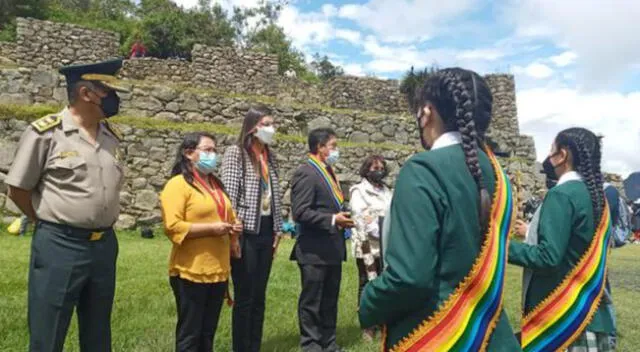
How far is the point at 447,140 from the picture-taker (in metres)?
1.92

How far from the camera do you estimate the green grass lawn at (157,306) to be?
4266mm

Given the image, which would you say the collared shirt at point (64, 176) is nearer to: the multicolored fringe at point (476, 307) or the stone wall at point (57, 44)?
the multicolored fringe at point (476, 307)

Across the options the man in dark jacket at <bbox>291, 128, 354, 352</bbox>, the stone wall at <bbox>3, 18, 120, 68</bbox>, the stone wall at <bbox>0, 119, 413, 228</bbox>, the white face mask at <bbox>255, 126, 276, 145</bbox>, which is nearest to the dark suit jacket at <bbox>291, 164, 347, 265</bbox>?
the man in dark jacket at <bbox>291, 128, 354, 352</bbox>

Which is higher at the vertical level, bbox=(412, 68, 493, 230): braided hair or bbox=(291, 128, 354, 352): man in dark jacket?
bbox=(412, 68, 493, 230): braided hair

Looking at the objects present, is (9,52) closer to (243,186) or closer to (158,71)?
(158,71)

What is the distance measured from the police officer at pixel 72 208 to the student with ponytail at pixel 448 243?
65.1 inches

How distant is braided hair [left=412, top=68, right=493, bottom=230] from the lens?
1883mm

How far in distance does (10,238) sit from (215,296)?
6.15 meters

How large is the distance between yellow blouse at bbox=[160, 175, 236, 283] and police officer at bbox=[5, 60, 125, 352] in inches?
21.1

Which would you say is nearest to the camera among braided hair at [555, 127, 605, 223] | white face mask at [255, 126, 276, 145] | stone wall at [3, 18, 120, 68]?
braided hair at [555, 127, 605, 223]

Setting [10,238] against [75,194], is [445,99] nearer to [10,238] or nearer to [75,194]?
[75,194]

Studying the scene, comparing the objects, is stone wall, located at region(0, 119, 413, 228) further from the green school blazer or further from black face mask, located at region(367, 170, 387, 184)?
the green school blazer

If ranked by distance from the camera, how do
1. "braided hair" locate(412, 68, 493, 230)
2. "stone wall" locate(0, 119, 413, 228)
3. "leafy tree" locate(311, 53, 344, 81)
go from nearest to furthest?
"braided hair" locate(412, 68, 493, 230), "stone wall" locate(0, 119, 413, 228), "leafy tree" locate(311, 53, 344, 81)

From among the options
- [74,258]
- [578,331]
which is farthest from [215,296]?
[578,331]
